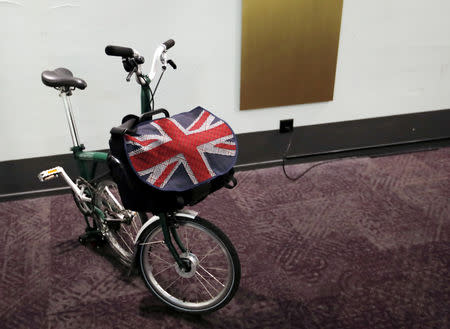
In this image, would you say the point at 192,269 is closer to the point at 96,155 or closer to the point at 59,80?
the point at 96,155

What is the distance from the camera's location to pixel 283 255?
2.30 m

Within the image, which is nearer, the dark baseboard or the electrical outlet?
the dark baseboard

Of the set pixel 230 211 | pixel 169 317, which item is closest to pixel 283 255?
pixel 230 211

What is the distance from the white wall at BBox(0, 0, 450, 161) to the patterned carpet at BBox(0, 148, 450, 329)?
46cm

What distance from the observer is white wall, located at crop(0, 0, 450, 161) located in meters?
2.48

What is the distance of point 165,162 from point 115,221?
2.53 feet

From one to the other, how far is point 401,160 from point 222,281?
1881mm

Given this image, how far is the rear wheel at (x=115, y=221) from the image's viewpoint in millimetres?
2113

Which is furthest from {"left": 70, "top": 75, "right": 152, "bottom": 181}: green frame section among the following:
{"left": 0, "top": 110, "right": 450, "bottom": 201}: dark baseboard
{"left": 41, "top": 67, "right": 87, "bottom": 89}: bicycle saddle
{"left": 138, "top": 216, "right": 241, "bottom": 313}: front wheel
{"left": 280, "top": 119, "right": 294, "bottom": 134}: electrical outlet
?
{"left": 280, "top": 119, "right": 294, "bottom": 134}: electrical outlet

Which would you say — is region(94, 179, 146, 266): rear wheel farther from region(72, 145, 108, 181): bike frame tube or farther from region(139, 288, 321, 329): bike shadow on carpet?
region(139, 288, 321, 329): bike shadow on carpet

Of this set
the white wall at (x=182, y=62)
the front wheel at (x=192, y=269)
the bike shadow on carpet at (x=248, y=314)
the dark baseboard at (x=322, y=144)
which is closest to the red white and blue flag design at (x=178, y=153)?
the front wheel at (x=192, y=269)

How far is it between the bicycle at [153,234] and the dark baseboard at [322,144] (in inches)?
29.6

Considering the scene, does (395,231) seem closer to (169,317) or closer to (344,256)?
(344,256)

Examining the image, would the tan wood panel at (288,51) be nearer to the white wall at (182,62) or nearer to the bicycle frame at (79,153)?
the white wall at (182,62)
